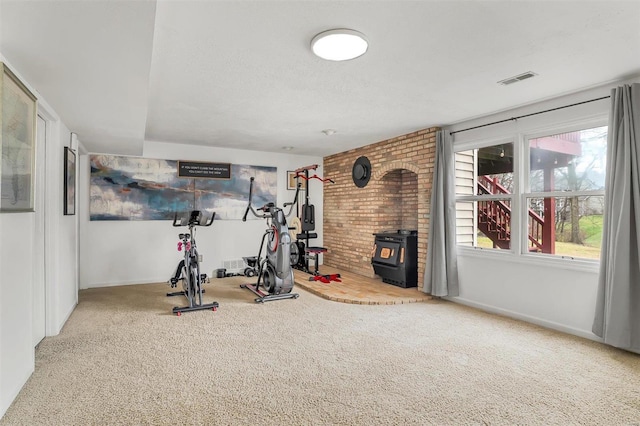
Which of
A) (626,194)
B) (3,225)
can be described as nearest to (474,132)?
(626,194)

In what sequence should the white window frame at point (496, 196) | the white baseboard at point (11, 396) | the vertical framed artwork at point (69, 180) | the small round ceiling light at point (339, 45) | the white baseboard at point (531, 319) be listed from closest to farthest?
1. the white baseboard at point (11, 396)
2. the small round ceiling light at point (339, 45)
3. the white baseboard at point (531, 319)
4. the vertical framed artwork at point (69, 180)
5. the white window frame at point (496, 196)

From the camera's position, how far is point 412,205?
20.6 feet

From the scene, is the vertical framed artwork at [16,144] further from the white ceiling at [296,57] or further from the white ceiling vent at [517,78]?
the white ceiling vent at [517,78]

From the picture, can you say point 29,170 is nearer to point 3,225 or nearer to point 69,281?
point 3,225

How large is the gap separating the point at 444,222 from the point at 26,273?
4.40 m

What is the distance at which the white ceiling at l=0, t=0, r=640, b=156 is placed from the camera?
1.97 meters

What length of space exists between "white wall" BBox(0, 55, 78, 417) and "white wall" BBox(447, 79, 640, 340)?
4.54m

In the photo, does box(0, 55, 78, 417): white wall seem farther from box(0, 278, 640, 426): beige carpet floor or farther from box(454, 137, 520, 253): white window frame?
box(454, 137, 520, 253): white window frame

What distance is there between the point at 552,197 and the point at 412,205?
102 inches

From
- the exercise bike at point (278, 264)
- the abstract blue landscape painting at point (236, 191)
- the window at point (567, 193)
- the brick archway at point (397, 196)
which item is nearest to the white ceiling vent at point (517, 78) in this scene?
the window at point (567, 193)

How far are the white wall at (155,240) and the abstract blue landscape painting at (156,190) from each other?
118 mm

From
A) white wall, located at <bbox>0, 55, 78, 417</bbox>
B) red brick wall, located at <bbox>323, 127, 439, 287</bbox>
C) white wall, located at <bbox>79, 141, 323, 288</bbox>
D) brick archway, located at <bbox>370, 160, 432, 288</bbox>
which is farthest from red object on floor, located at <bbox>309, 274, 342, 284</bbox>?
white wall, located at <bbox>0, 55, 78, 417</bbox>

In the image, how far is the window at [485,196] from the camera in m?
4.36

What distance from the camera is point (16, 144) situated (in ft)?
7.39
